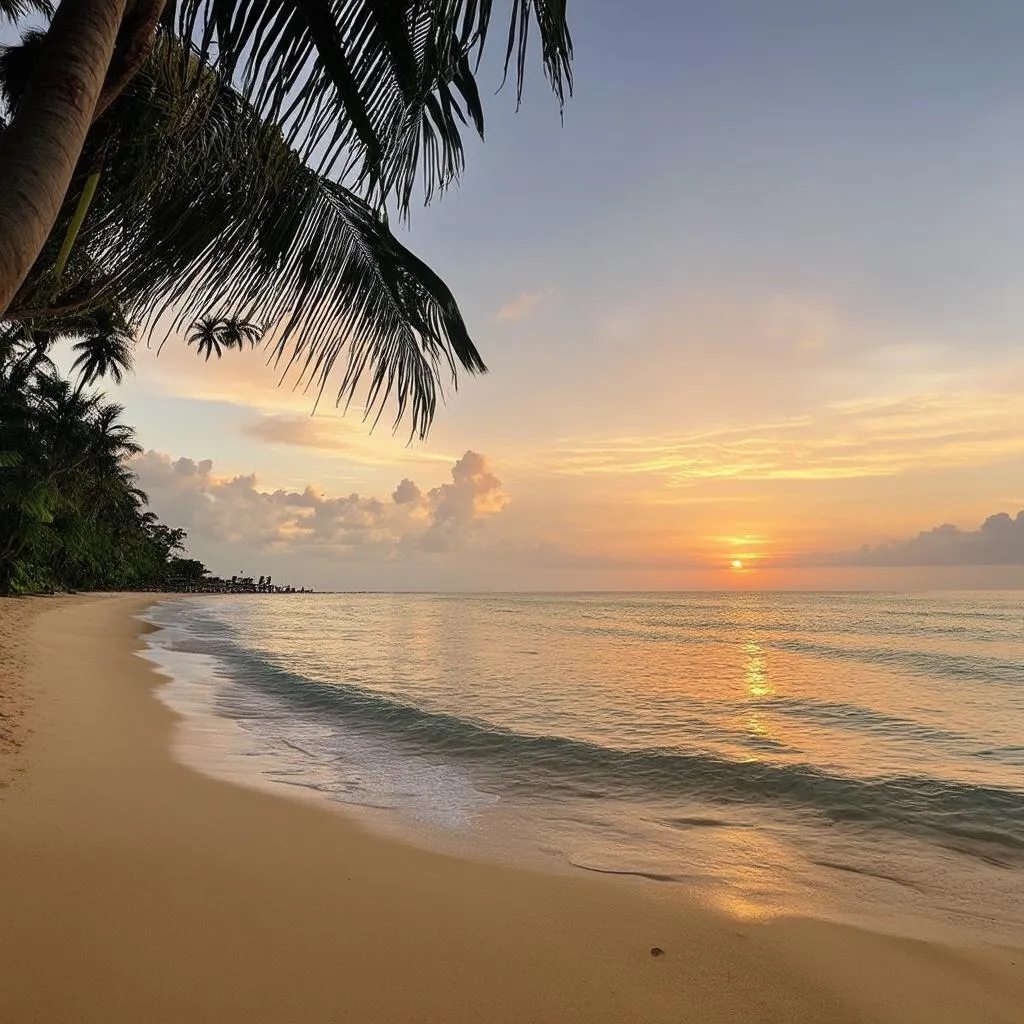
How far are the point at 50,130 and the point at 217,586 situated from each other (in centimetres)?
11848

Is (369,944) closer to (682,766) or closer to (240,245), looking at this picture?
(240,245)

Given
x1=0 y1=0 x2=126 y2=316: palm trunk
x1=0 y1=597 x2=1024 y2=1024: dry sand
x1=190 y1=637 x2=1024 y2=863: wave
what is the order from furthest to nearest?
x1=190 y1=637 x2=1024 y2=863: wave, x1=0 y1=597 x2=1024 y2=1024: dry sand, x1=0 y1=0 x2=126 y2=316: palm trunk

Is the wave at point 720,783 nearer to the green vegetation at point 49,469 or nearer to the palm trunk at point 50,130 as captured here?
the palm trunk at point 50,130

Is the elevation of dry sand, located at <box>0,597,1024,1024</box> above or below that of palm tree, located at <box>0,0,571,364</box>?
below

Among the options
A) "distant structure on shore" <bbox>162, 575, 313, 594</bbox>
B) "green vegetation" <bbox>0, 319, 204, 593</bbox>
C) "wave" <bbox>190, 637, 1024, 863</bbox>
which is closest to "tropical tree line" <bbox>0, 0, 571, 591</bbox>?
"wave" <bbox>190, 637, 1024, 863</bbox>

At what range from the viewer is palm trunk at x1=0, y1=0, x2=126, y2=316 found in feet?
5.84

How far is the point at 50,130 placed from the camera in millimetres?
1979

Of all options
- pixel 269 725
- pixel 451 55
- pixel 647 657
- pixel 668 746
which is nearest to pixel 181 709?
pixel 269 725

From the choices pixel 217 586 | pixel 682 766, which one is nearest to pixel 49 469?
pixel 682 766

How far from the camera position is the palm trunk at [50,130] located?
178cm

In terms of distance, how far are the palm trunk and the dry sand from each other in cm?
245

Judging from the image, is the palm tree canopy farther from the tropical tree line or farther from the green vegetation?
the green vegetation

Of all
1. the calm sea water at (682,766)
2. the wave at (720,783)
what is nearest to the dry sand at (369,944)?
the calm sea water at (682,766)

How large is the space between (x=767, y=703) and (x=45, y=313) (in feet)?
40.6
